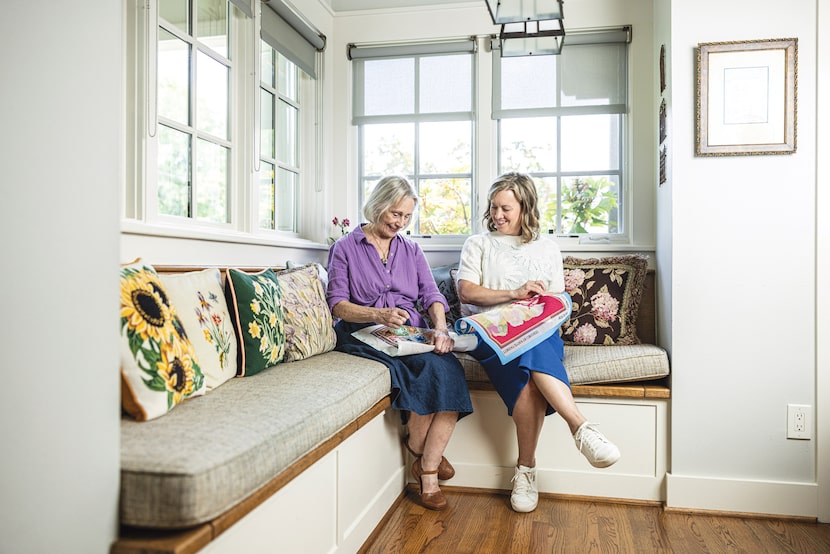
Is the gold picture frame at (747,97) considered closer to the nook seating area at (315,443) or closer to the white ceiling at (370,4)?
the nook seating area at (315,443)

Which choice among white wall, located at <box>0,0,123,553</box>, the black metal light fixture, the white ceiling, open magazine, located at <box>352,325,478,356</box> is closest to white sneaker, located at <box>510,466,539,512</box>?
open magazine, located at <box>352,325,478,356</box>

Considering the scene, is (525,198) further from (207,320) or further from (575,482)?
(207,320)

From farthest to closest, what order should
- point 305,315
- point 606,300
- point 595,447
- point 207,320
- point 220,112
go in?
point 606,300
point 220,112
point 305,315
point 595,447
point 207,320

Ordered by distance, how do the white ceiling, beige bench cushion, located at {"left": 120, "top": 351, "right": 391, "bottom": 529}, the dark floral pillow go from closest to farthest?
beige bench cushion, located at {"left": 120, "top": 351, "right": 391, "bottom": 529} → the dark floral pillow → the white ceiling

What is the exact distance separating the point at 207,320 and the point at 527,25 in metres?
1.51

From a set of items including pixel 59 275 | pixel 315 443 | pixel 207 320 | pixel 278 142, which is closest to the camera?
pixel 59 275

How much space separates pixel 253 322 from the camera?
82.9 inches

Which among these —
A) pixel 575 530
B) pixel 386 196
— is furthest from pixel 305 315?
pixel 575 530

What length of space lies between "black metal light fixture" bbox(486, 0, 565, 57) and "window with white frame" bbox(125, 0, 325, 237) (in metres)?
1.17

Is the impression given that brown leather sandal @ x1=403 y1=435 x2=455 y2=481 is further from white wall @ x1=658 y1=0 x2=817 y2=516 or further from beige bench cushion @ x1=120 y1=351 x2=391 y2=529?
white wall @ x1=658 y1=0 x2=817 y2=516

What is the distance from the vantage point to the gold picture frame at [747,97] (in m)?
2.58

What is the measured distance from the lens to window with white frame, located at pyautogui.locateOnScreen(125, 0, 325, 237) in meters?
2.21

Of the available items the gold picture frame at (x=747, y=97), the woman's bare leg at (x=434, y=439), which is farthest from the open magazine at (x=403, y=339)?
the gold picture frame at (x=747, y=97)

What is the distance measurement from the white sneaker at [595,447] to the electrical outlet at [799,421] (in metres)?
0.81
